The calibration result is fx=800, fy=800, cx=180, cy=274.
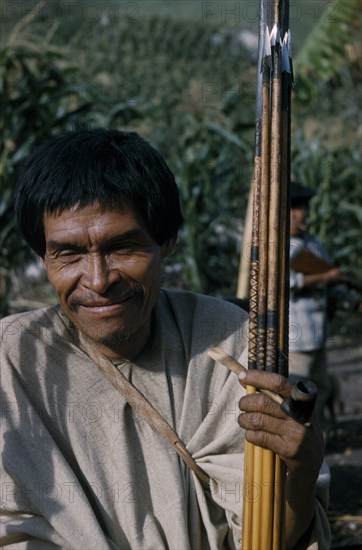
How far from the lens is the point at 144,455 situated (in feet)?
7.00

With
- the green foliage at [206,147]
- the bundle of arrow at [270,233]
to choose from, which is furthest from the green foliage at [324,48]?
the bundle of arrow at [270,233]

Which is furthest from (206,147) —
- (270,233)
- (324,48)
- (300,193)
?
(270,233)

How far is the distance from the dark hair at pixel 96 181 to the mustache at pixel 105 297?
0.17 metres

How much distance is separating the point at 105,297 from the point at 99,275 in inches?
2.2

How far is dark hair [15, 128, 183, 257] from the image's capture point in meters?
1.99

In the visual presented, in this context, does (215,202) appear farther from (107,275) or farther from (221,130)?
(107,275)

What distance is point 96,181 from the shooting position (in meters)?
1.99

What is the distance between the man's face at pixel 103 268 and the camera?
1.99 m

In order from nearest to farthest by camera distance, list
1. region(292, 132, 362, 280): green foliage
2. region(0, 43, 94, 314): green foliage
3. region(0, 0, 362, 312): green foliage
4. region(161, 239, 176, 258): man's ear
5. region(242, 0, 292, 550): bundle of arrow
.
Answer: region(242, 0, 292, 550): bundle of arrow → region(161, 239, 176, 258): man's ear → region(0, 43, 94, 314): green foliage → region(0, 0, 362, 312): green foliage → region(292, 132, 362, 280): green foliage

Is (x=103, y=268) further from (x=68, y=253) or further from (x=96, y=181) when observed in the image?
(x=96, y=181)

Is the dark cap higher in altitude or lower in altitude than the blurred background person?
higher

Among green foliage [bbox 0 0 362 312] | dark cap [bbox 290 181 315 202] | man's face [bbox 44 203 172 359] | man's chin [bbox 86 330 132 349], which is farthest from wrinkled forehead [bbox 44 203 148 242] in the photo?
dark cap [bbox 290 181 315 202]

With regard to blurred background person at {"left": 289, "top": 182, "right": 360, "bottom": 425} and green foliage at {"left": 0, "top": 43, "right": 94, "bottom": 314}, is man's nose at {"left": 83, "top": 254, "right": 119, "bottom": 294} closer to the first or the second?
blurred background person at {"left": 289, "top": 182, "right": 360, "bottom": 425}

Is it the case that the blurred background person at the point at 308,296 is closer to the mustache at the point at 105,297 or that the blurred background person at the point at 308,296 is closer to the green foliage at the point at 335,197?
the mustache at the point at 105,297
